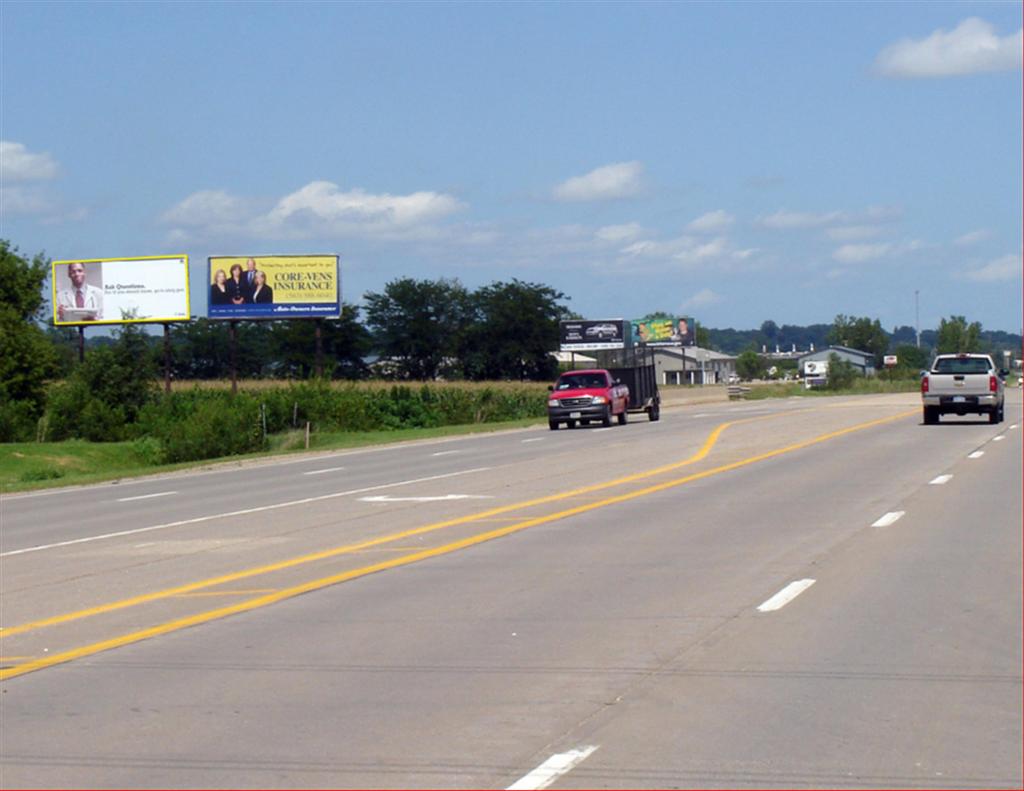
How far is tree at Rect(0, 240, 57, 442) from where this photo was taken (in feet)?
206

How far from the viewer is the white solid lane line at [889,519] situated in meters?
17.2

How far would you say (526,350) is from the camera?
118 meters

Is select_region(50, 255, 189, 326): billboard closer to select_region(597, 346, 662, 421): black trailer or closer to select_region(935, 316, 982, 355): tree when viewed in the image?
select_region(597, 346, 662, 421): black trailer

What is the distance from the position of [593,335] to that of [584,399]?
83178mm

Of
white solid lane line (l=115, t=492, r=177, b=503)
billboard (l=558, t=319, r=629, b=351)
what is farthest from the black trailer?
billboard (l=558, t=319, r=629, b=351)

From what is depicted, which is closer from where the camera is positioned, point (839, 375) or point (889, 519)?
point (889, 519)

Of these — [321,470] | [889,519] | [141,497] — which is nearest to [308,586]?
[889,519]

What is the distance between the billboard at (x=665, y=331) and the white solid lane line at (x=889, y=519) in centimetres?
12861

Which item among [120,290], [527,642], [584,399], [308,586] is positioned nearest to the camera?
[527,642]

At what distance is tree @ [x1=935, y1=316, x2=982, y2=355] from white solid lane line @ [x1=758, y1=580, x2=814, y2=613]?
12747 centimetres

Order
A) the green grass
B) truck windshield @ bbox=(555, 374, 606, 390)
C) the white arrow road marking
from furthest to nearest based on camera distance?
truck windshield @ bbox=(555, 374, 606, 390), the green grass, the white arrow road marking

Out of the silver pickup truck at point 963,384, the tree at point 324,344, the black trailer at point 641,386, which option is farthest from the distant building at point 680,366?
the silver pickup truck at point 963,384

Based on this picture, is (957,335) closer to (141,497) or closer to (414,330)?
(414,330)

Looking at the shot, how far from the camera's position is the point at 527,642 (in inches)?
408
